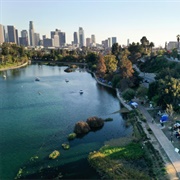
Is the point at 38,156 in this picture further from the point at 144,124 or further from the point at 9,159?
the point at 144,124

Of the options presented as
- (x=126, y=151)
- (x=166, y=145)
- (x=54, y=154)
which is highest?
(x=166, y=145)

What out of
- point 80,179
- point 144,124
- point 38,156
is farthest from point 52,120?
point 80,179

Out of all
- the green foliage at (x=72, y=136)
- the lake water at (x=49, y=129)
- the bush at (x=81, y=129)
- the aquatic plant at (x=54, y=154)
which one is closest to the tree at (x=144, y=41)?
the lake water at (x=49, y=129)

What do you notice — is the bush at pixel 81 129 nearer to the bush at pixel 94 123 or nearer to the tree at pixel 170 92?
the bush at pixel 94 123

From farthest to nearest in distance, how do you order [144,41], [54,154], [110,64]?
1. [144,41]
2. [110,64]
3. [54,154]

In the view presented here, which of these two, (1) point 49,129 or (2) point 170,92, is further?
(2) point 170,92

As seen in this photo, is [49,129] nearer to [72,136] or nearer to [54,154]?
[72,136]

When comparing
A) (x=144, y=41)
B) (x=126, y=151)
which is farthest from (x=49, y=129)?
(x=144, y=41)

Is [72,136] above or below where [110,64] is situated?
below
